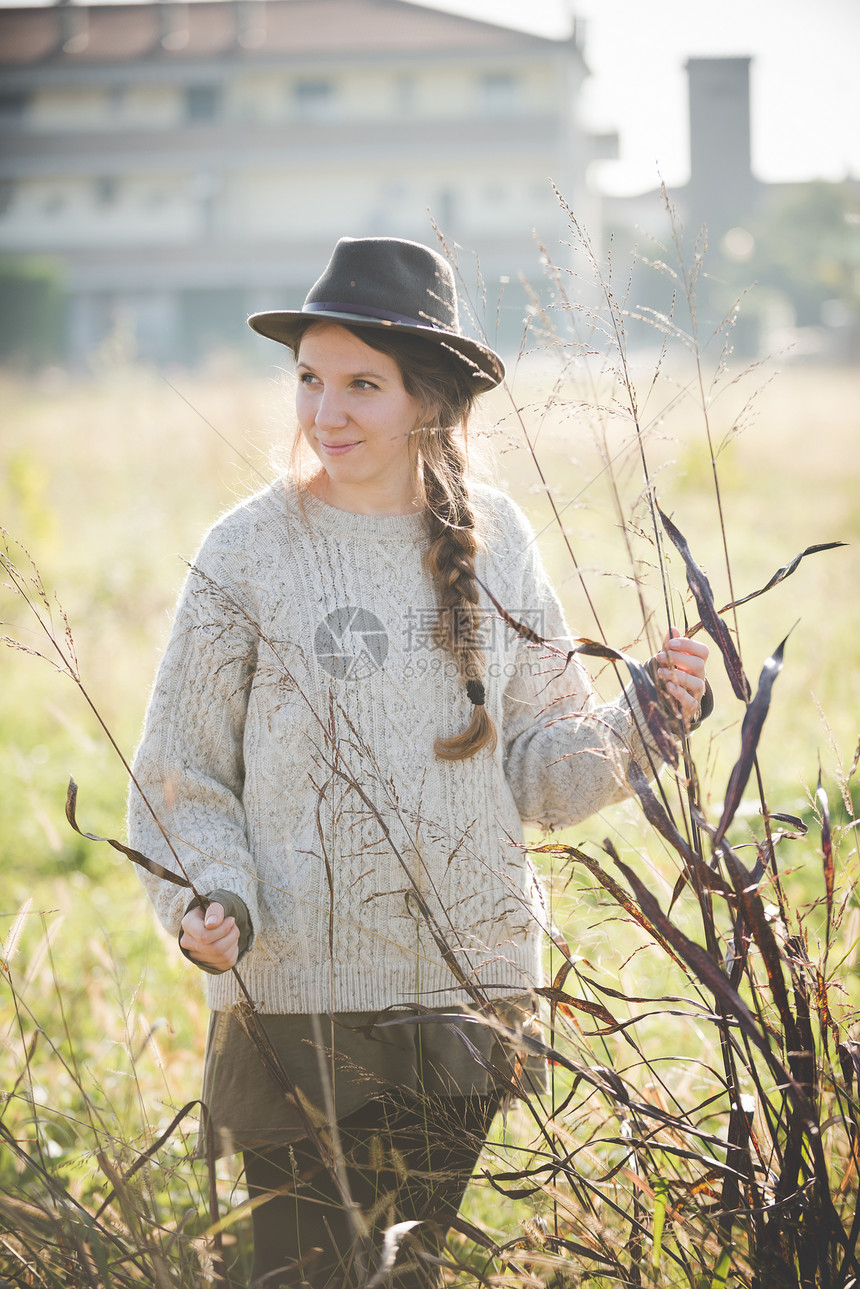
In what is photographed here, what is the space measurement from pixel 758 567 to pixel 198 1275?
7.38 m

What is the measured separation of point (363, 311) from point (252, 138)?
124ft

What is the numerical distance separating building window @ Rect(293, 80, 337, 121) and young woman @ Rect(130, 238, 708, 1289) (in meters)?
38.3

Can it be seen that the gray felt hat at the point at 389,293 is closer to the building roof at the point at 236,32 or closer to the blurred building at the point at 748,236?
the blurred building at the point at 748,236

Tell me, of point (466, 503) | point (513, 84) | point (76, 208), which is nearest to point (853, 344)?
point (513, 84)

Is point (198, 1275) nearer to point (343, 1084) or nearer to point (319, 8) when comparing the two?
point (343, 1084)

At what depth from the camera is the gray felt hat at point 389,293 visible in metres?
1.72

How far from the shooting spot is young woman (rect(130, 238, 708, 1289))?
5.67 ft

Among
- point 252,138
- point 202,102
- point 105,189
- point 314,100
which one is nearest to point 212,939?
point 252,138

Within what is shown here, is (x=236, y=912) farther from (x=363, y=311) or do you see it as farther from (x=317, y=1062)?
(x=363, y=311)

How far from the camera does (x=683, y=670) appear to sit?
142 cm

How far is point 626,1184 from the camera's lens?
1465 millimetres

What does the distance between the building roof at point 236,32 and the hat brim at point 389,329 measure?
37.6 meters

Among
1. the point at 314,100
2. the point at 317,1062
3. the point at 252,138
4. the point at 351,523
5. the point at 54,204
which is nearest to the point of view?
the point at 317,1062

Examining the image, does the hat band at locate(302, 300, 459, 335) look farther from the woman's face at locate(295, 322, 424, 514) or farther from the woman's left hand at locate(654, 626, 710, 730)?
the woman's left hand at locate(654, 626, 710, 730)
